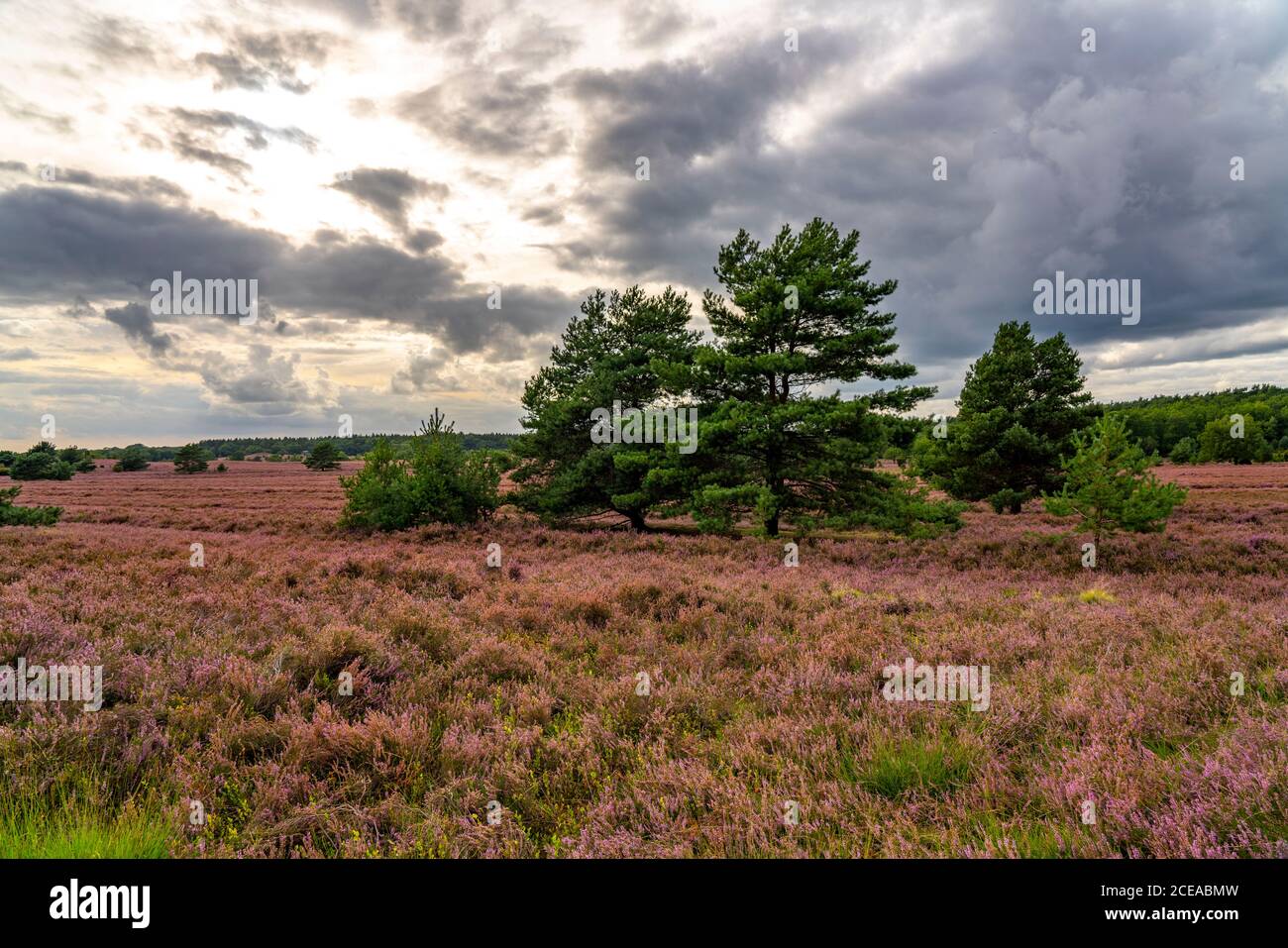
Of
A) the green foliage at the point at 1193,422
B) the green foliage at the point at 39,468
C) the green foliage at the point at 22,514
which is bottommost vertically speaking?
the green foliage at the point at 22,514

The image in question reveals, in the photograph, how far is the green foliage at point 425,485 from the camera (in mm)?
20234

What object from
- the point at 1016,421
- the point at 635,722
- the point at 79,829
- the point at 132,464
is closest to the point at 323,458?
the point at 132,464

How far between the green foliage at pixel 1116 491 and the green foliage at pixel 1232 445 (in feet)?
234

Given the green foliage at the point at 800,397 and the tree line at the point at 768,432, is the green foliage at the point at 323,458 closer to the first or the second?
the tree line at the point at 768,432

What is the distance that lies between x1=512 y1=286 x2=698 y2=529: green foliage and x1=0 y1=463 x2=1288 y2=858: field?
10.5m

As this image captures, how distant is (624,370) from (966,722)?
17581 millimetres

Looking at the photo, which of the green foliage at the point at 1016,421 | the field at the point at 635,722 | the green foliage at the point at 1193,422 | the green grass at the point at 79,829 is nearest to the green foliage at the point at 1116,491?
the field at the point at 635,722

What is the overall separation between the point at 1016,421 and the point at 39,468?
10337 cm

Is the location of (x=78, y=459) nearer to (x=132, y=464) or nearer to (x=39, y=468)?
(x=132, y=464)

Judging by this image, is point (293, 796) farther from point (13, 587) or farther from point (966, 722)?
point (13, 587)

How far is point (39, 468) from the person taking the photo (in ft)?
217

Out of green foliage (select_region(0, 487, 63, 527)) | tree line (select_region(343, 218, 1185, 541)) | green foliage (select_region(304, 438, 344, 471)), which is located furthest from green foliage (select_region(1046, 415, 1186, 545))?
green foliage (select_region(304, 438, 344, 471))

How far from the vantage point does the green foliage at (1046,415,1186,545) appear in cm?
1270
